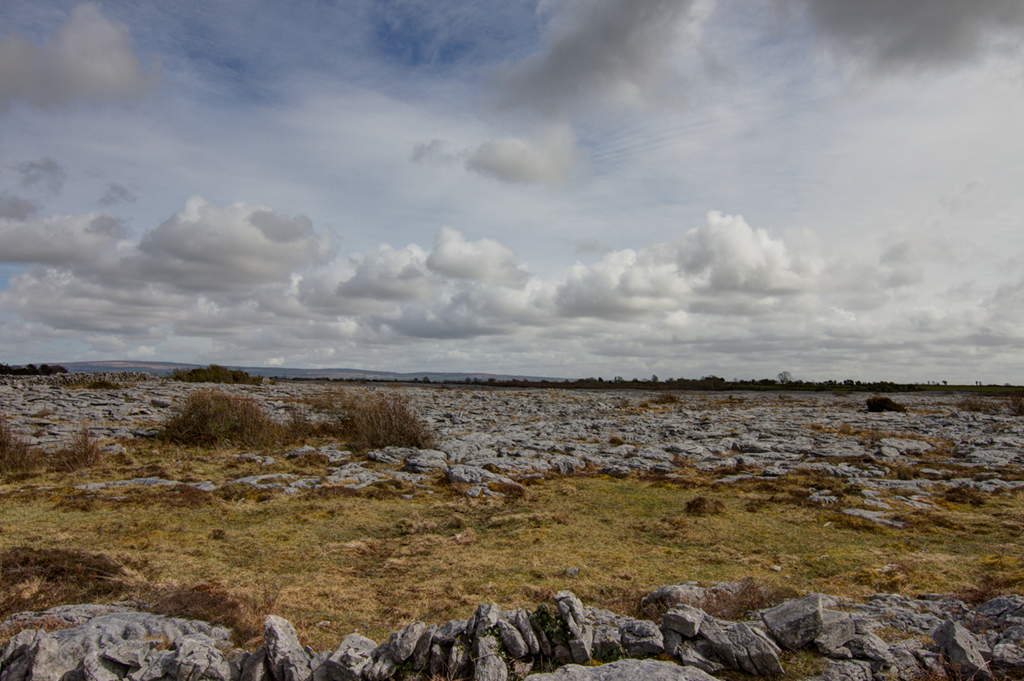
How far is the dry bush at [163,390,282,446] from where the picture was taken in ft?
71.4

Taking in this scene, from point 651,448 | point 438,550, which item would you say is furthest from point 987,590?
point 651,448

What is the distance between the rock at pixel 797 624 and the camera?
18.9 feet

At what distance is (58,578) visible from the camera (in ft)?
26.5

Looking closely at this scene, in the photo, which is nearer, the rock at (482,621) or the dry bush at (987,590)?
the rock at (482,621)

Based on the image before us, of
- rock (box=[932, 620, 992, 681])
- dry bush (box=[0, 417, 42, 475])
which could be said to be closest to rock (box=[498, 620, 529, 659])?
rock (box=[932, 620, 992, 681])

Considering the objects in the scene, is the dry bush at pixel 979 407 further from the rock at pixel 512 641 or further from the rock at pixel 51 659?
the rock at pixel 51 659

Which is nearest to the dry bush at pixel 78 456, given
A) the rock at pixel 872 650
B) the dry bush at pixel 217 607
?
the dry bush at pixel 217 607

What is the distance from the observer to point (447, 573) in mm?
9500

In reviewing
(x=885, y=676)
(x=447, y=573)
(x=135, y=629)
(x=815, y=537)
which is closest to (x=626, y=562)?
(x=447, y=573)

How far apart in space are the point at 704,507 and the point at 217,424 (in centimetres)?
1910

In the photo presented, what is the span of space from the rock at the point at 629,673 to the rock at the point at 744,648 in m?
0.70

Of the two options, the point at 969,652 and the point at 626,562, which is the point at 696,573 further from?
the point at 969,652

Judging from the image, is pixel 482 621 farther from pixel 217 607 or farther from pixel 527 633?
pixel 217 607

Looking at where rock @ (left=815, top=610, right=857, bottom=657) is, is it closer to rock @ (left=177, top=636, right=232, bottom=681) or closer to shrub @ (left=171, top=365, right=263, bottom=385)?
rock @ (left=177, top=636, right=232, bottom=681)
